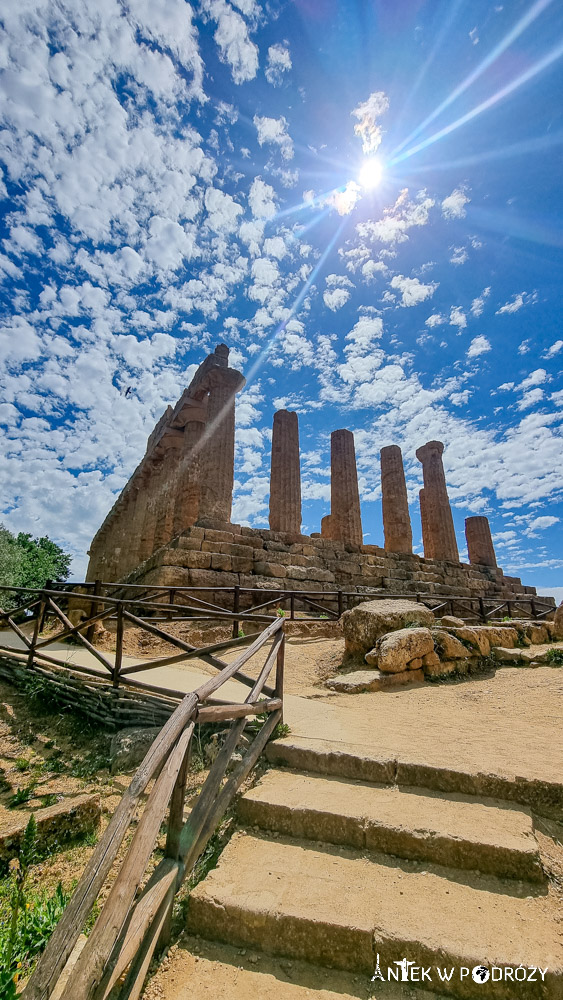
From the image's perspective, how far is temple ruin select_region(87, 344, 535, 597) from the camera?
37.0 ft

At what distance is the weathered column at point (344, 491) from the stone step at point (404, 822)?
1393cm

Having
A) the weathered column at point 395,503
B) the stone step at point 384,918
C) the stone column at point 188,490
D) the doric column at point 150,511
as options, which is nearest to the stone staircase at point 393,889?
the stone step at point 384,918

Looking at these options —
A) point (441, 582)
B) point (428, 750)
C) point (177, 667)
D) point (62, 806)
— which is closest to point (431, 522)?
point (441, 582)

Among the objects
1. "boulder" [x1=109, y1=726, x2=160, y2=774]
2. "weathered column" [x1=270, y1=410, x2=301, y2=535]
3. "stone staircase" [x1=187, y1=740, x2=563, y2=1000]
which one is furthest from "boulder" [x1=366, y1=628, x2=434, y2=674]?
"weathered column" [x1=270, y1=410, x2=301, y2=535]

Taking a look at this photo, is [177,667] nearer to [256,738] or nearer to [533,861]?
[256,738]

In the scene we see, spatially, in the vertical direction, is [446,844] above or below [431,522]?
below

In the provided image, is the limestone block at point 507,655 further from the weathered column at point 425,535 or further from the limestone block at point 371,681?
the weathered column at point 425,535

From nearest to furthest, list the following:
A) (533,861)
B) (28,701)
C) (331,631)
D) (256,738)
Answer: (533,861), (256,738), (28,701), (331,631)

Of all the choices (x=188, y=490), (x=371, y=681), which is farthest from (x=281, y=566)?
(x=371, y=681)

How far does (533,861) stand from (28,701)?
255 inches

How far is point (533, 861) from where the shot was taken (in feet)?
7.59

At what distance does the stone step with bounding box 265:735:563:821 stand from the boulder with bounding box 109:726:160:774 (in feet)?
5.24

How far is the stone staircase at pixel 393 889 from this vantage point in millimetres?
1888

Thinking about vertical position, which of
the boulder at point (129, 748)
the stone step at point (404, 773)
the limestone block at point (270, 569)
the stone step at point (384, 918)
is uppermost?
the limestone block at point (270, 569)
